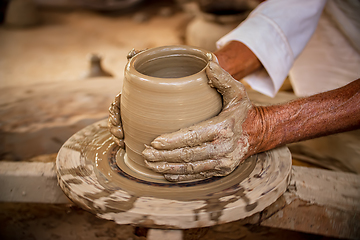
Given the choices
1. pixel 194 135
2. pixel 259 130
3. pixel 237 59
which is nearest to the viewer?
pixel 194 135

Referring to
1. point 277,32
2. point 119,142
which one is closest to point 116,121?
point 119,142

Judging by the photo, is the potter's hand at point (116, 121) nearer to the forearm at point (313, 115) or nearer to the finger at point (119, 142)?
the finger at point (119, 142)

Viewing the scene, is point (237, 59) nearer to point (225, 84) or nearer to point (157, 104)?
point (225, 84)

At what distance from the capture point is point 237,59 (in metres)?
1.79

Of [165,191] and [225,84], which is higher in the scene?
[225,84]

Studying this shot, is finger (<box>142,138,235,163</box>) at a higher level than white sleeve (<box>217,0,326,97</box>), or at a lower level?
lower

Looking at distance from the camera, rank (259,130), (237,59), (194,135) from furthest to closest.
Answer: (237,59), (259,130), (194,135)

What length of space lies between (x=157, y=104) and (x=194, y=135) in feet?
0.56

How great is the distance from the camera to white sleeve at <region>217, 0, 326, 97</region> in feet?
5.98

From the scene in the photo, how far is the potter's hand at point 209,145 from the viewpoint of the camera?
1145 millimetres

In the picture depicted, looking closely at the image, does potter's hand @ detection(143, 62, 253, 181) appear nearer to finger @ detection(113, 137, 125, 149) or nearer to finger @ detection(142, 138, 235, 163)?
finger @ detection(142, 138, 235, 163)

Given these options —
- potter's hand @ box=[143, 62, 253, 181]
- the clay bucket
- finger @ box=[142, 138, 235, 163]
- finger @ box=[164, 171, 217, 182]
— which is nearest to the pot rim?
the clay bucket

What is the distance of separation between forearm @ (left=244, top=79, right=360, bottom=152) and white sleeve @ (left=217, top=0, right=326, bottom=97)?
0.51 m

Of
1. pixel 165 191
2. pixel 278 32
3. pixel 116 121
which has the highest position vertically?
pixel 278 32
